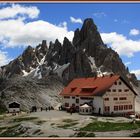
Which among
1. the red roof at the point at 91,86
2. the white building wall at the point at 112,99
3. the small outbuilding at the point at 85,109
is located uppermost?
the red roof at the point at 91,86

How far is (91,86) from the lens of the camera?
85.7m

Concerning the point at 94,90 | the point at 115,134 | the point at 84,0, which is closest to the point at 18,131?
the point at 115,134

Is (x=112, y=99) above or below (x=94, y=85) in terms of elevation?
below

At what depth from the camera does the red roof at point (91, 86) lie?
8012cm

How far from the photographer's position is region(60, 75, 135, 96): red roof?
80.1 m

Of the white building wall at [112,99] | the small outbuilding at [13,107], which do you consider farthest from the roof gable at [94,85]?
the small outbuilding at [13,107]

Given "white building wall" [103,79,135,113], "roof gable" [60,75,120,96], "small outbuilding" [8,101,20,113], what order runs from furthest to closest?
"small outbuilding" [8,101,20,113] < "roof gable" [60,75,120,96] < "white building wall" [103,79,135,113]

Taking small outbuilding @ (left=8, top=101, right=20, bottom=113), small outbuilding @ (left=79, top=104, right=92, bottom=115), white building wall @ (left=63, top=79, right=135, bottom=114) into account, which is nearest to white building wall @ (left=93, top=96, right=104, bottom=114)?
white building wall @ (left=63, top=79, right=135, bottom=114)

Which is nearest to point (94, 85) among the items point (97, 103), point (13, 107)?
point (97, 103)

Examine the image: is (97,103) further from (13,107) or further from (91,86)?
(13,107)

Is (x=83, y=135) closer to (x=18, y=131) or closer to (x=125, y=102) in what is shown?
(x=18, y=131)

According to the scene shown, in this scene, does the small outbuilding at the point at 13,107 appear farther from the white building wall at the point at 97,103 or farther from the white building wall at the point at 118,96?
the white building wall at the point at 118,96

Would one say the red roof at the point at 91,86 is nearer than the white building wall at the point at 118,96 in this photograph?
No

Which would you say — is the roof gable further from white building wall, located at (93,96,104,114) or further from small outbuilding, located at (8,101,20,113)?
small outbuilding, located at (8,101,20,113)
